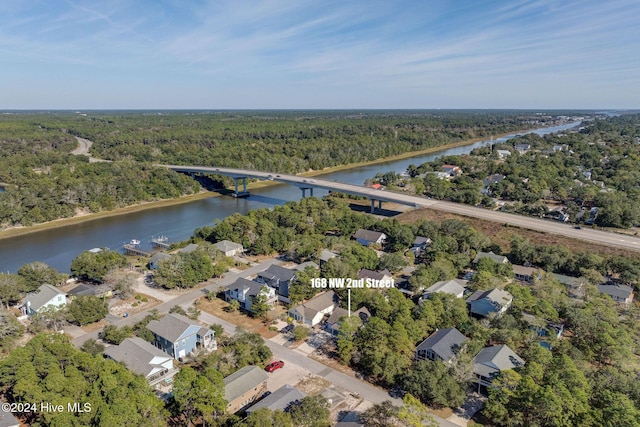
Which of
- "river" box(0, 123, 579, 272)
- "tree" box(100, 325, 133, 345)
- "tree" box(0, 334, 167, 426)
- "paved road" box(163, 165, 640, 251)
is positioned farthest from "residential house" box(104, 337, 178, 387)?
"paved road" box(163, 165, 640, 251)

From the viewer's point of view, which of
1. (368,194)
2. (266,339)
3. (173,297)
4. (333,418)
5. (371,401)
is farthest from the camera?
(368,194)

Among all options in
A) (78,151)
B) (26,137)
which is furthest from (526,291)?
(26,137)

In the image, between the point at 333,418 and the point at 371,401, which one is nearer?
the point at 333,418

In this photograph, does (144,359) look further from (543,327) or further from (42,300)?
(543,327)

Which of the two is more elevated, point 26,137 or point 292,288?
point 26,137

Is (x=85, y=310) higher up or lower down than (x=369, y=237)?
higher up

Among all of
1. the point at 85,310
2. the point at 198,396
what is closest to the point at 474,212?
the point at 198,396

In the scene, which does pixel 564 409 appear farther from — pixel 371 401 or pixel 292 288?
pixel 292 288
